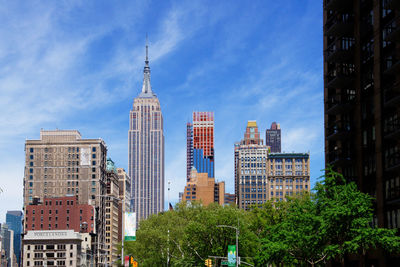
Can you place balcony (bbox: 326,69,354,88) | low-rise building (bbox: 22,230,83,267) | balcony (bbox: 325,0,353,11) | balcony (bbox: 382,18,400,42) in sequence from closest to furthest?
balcony (bbox: 382,18,400,42) < balcony (bbox: 326,69,354,88) < balcony (bbox: 325,0,353,11) < low-rise building (bbox: 22,230,83,267)

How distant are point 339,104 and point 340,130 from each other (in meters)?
3.05

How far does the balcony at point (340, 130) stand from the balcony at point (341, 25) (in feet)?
33.0

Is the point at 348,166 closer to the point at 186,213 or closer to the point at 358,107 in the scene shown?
the point at 358,107

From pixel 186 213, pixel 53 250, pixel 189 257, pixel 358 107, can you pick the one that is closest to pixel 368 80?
pixel 358 107

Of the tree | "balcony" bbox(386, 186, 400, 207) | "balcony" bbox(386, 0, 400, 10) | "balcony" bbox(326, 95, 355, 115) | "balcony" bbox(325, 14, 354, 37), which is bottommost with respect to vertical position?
the tree

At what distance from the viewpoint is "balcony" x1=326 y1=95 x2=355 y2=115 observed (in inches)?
2719

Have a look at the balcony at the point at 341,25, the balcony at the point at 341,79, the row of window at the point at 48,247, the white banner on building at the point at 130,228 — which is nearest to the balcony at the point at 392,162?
the balcony at the point at 341,79

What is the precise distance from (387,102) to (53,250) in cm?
15083

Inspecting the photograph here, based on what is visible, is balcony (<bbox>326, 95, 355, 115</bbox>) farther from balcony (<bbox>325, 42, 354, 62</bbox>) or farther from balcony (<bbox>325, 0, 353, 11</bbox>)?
balcony (<bbox>325, 0, 353, 11</bbox>)

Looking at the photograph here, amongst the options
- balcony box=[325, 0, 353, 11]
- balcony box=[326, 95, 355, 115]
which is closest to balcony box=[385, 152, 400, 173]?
balcony box=[326, 95, 355, 115]

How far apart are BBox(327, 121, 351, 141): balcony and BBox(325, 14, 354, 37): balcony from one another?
10.1 metres

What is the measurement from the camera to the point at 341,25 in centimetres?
6950

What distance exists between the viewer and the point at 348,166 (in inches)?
2751

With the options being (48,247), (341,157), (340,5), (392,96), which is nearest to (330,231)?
(392,96)
